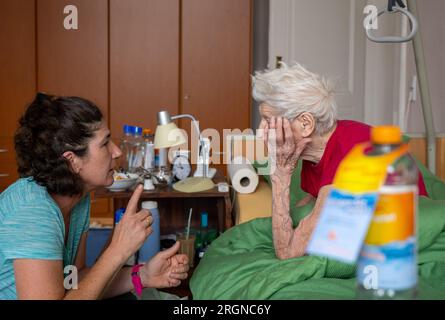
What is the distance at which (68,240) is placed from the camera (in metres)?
1.40

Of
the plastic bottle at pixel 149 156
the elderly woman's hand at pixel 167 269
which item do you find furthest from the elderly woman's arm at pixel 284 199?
the plastic bottle at pixel 149 156

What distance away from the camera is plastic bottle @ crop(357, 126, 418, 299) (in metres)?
0.46

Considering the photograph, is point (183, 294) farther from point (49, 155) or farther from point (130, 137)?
point (130, 137)

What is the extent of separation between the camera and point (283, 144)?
1.33 metres

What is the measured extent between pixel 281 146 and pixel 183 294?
0.69m

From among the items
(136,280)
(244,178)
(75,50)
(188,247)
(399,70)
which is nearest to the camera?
(136,280)


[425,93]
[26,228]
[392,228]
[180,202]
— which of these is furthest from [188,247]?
[392,228]

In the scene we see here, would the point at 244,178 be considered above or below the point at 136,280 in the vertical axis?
above

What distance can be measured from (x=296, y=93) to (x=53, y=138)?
604 mm

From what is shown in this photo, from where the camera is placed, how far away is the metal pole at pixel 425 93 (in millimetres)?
1824

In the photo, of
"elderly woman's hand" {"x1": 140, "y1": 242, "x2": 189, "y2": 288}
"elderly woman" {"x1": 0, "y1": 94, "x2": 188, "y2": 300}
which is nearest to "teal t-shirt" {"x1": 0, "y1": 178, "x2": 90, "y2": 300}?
"elderly woman" {"x1": 0, "y1": 94, "x2": 188, "y2": 300}

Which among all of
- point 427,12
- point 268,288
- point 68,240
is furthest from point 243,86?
point 268,288

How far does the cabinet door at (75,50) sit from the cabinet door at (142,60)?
0.23 ft

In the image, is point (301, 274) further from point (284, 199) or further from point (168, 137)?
point (168, 137)
